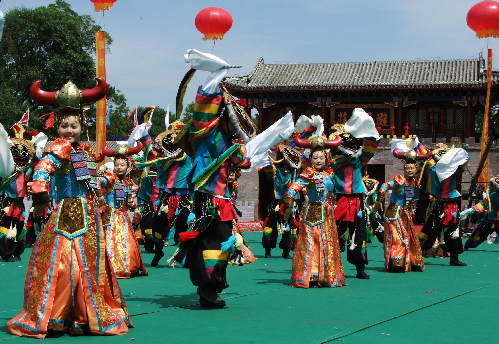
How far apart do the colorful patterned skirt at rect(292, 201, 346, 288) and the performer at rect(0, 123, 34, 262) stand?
15.0 feet

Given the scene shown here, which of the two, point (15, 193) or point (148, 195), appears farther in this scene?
point (148, 195)

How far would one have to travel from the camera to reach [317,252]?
888cm

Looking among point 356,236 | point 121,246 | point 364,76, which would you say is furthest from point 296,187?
point 364,76

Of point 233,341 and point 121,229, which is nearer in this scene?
point 233,341

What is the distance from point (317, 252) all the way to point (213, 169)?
225 cm

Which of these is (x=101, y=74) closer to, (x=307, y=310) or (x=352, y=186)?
(x=352, y=186)

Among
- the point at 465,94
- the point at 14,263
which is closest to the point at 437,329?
the point at 14,263

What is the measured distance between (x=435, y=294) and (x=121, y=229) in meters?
3.81

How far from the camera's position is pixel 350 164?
983 centimetres

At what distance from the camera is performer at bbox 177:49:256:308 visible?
7.06 m

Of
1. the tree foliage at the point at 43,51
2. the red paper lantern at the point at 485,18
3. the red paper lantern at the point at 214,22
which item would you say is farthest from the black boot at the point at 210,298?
the tree foliage at the point at 43,51

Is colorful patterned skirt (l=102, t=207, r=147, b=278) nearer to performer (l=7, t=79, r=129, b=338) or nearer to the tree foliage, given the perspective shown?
performer (l=7, t=79, r=129, b=338)

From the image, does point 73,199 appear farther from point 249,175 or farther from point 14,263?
point 249,175

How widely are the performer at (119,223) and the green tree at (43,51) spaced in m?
28.5
